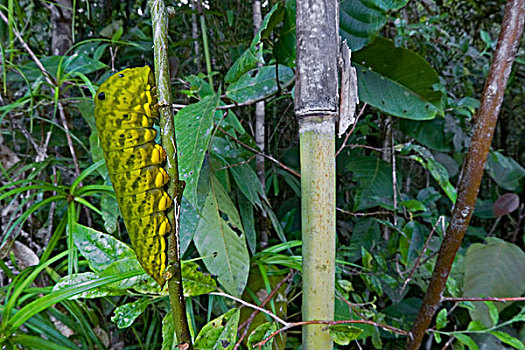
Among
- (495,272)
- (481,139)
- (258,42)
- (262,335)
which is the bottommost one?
(495,272)

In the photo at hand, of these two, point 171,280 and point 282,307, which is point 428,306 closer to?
point 282,307

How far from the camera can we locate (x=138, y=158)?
22cm

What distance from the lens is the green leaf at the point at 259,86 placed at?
Result: 539mm

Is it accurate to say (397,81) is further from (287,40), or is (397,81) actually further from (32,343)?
(32,343)

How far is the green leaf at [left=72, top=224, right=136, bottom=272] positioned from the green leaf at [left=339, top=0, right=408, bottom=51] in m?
0.36

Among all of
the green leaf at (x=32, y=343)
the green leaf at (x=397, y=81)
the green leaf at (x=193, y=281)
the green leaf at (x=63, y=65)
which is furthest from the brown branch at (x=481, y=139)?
the green leaf at (x=63, y=65)

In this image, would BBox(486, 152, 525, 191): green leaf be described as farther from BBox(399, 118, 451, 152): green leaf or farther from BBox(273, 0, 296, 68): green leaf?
BBox(273, 0, 296, 68): green leaf

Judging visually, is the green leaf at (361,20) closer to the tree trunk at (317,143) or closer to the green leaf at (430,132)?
the tree trunk at (317,143)

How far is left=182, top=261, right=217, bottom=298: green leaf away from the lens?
1.06ft

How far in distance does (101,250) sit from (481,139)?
40 cm

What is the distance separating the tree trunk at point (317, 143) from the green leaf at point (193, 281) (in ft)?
0.28

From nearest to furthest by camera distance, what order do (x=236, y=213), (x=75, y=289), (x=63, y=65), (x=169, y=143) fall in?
(x=169, y=143)
(x=75, y=289)
(x=236, y=213)
(x=63, y=65)

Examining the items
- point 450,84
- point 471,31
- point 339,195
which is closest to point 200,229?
point 339,195

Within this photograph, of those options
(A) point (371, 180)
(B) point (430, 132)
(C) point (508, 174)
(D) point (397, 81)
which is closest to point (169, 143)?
(D) point (397, 81)
